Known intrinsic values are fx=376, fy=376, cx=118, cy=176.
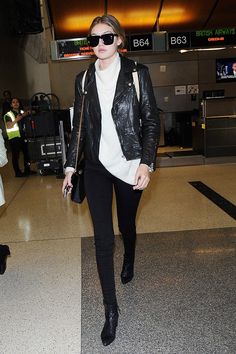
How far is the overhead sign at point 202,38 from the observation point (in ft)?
30.7

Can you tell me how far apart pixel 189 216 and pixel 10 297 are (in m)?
2.20

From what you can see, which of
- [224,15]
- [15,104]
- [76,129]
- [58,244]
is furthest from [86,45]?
[76,129]

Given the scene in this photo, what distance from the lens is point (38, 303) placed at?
245 centimetres

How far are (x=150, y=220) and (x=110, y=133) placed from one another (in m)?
2.20

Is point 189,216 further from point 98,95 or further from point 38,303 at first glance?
point 98,95

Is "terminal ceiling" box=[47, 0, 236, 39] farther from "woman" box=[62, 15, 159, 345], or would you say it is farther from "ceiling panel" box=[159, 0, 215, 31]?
"woman" box=[62, 15, 159, 345]

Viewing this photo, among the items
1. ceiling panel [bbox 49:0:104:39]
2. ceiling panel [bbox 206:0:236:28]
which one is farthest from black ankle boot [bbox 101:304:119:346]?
ceiling panel [bbox 206:0:236:28]

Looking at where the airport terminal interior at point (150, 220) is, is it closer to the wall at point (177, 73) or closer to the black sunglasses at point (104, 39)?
the wall at point (177, 73)

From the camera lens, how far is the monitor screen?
10742 mm

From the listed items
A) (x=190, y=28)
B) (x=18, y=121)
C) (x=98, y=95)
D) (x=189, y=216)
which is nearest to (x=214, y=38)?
(x=190, y=28)

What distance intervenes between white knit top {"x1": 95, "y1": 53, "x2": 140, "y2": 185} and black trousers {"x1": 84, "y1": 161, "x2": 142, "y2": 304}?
68mm

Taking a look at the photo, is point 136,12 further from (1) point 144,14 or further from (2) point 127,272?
(2) point 127,272

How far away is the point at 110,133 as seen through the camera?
6.57 ft

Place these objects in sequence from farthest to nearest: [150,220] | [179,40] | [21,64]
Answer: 1. [21,64]
2. [179,40]
3. [150,220]
